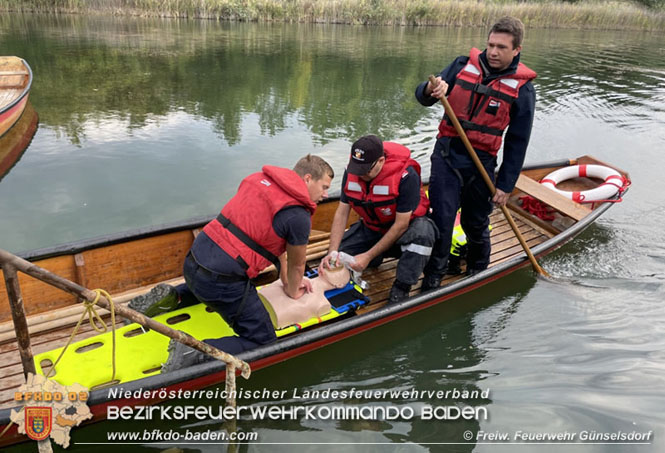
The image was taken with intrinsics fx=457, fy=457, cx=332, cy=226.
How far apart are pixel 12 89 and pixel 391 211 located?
34.1 feet

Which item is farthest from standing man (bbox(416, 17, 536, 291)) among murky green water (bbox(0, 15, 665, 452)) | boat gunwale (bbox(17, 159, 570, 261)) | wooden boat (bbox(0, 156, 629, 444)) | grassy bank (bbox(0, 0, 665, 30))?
grassy bank (bbox(0, 0, 665, 30))

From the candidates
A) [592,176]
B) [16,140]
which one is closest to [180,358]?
[592,176]

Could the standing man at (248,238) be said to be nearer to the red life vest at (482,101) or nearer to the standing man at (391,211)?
the standing man at (391,211)

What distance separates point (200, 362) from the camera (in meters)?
3.54

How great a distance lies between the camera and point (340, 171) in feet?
29.8

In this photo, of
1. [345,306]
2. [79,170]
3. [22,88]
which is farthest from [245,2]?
[345,306]

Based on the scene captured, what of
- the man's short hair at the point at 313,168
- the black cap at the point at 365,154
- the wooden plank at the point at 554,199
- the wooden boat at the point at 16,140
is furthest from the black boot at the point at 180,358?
the wooden boat at the point at 16,140

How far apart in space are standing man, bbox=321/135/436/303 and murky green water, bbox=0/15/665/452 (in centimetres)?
88

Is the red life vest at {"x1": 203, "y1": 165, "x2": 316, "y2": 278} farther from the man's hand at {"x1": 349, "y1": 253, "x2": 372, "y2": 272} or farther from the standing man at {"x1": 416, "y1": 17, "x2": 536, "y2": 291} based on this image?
the standing man at {"x1": 416, "y1": 17, "x2": 536, "y2": 291}

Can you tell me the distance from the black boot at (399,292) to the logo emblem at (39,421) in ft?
9.90

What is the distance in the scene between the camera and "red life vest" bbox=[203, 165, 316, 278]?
324 cm

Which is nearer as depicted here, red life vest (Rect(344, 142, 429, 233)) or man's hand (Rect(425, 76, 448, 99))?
man's hand (Rect(425, 76, 448, 99))

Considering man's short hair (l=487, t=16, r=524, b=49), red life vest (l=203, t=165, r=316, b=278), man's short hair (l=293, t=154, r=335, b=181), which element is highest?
man's short hair (l=487, t=16, r=524, b=49)

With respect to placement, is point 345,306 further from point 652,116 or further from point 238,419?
point 652,116
